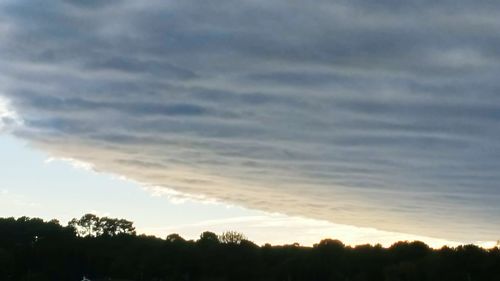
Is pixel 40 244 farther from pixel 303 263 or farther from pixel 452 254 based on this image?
pixel 452 254

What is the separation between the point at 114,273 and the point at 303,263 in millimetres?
32087

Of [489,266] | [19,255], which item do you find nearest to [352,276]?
[489,266]

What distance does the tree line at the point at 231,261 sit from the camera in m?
124

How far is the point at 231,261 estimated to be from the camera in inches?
5827

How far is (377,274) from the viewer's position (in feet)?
428

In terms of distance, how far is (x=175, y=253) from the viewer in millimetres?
157750

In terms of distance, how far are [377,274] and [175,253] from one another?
134 feet

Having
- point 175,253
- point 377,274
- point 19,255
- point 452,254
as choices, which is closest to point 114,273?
point 175,253

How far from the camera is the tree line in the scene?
123688 millimetres

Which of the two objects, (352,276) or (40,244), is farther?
(40,244)

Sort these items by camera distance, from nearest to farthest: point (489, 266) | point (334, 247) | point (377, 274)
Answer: point (489, 266) → point (377, 274) → point (334, 247)

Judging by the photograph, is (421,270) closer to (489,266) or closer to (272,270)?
(489,266)

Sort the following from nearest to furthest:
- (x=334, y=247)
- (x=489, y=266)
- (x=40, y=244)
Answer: (x=489, y=266) < (x=334, y=247) < (x=40, y=244)

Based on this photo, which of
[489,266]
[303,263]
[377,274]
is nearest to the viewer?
[489,266]
